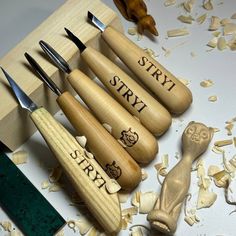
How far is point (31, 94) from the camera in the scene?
658mm

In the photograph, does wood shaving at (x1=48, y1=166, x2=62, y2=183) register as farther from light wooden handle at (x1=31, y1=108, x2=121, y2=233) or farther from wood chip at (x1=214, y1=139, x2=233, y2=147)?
wood chip at (x1=214, y1=139, x2=233, y2=147)

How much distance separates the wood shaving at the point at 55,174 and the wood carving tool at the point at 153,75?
172mm

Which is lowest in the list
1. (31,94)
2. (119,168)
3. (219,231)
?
(219,231)

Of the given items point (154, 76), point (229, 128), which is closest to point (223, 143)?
point (229, 128)

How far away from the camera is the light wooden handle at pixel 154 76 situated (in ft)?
2.15

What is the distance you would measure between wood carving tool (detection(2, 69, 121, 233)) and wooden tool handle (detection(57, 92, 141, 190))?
1 cm

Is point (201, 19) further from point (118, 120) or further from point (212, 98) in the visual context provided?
point (118, 120)

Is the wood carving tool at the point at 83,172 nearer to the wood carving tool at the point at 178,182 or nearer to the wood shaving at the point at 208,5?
the wood carving tool at the point at 178,182

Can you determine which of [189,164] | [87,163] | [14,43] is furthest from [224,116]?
[14,43]

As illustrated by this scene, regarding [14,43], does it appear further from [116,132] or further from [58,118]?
[116,132]

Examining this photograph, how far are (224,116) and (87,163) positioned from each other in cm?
22

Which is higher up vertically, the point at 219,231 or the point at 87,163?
the point at 87,163

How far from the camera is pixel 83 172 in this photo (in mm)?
592

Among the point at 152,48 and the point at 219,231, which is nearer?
the point at 219,231
